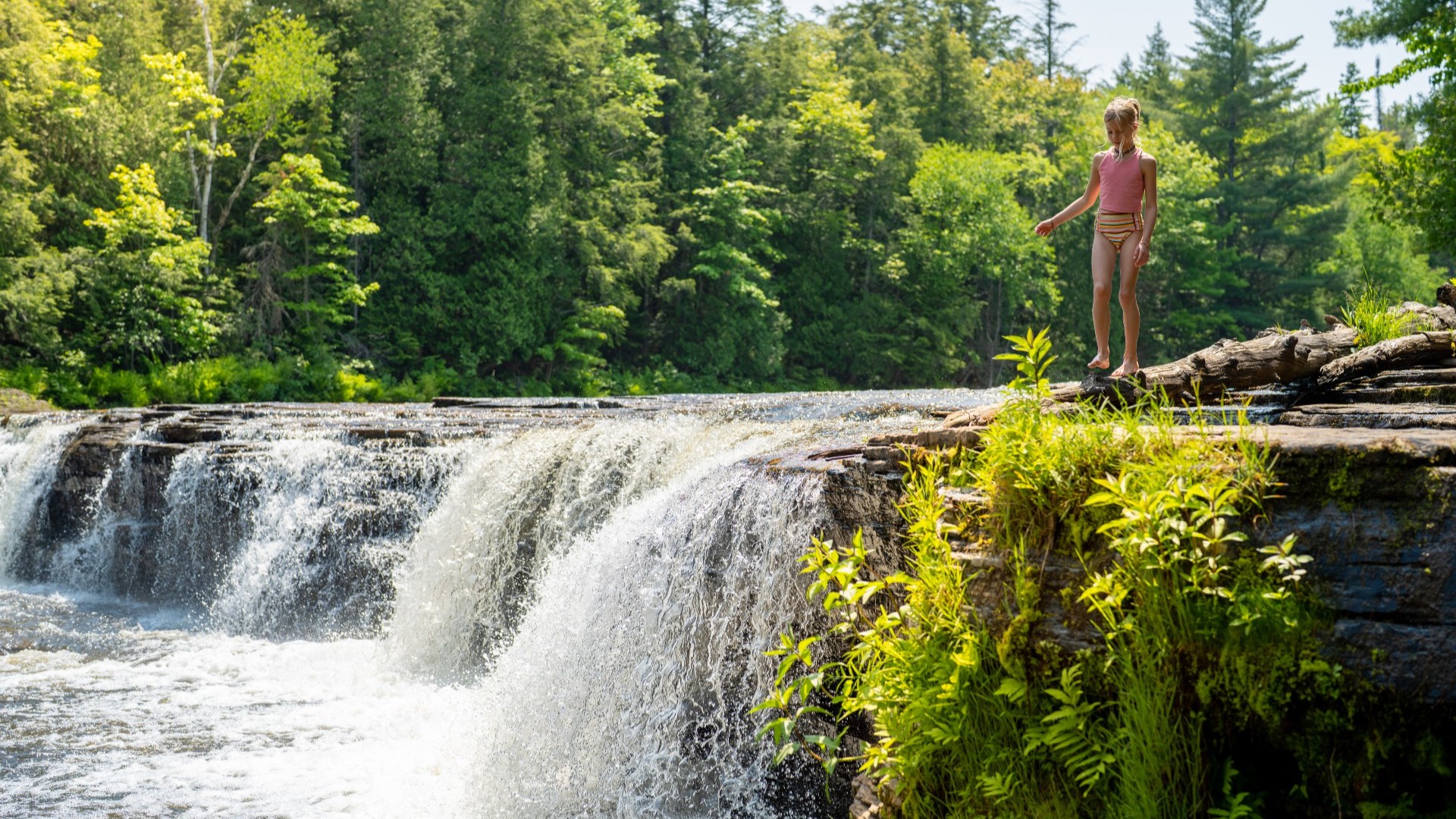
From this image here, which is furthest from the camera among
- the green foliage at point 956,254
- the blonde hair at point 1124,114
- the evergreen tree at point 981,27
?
the evergreen tree at point 981,27

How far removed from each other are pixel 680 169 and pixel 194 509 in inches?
920

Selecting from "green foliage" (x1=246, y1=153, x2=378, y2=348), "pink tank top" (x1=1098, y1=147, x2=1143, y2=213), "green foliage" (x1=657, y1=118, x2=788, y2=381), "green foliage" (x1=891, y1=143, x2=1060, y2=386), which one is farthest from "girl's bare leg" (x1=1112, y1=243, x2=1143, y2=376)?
"green foliage" (x1=891, y1=143, x2=1060, y2=386)

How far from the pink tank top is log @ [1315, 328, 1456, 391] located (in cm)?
111

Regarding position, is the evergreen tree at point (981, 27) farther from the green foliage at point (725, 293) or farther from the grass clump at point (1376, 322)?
the grass clump at point (1376, 322)

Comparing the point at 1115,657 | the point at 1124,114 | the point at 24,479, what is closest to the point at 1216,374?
the point at 1124,114

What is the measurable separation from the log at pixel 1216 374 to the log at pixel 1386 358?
0.16 metres

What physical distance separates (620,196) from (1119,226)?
1016 inches

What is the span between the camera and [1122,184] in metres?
5.04

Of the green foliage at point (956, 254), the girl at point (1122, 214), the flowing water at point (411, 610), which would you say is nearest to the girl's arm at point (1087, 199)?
the girl at point (1122, 214)

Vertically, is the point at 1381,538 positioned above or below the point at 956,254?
below

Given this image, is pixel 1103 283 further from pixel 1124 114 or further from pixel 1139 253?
pixel 1124 114

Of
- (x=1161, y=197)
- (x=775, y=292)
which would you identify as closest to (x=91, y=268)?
(x=775, y=292)

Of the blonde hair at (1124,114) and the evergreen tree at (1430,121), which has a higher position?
the evergreen tree at (1430,121)

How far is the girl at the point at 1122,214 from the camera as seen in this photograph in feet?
16.2
